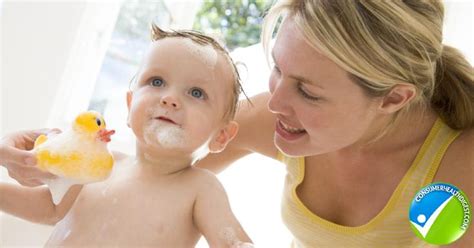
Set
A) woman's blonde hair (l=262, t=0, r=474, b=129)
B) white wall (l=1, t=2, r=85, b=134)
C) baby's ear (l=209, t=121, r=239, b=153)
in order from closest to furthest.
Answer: woman's blonde hair (l=262, t=0, r=474, b=129) < baby's ear (l=209, t=121, r=239, b=153) < white wall (l=1, t=2, r=85, b=134)

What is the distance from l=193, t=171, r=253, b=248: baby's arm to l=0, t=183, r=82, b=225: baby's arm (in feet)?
0.85

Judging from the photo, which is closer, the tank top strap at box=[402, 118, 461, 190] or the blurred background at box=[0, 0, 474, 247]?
the tank top strap at box=[402, 118, 461, 190]

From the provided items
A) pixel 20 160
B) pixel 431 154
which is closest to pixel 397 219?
pixel 431 154

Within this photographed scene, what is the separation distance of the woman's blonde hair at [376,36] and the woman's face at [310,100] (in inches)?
0.7

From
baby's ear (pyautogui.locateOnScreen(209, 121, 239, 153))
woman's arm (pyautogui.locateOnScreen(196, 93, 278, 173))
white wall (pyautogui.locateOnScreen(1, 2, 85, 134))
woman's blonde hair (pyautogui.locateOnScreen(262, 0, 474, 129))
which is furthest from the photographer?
white wall (pyautogui.locateOnScreen(1, 2, 85, 134))

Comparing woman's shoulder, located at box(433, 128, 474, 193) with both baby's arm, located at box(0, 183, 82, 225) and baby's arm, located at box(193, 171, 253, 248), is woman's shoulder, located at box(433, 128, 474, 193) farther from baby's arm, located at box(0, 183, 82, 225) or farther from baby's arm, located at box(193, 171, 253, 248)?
baby's arm, located at box(0, 183, 82, 225)

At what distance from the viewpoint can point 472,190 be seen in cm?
84

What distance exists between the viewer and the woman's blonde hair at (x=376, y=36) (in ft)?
2.55

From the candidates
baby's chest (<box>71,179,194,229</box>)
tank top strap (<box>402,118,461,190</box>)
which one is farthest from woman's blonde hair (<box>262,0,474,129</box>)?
baby's chest (<box>71,179,194,229</box>)

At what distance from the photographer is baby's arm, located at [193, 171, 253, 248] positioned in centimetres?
79

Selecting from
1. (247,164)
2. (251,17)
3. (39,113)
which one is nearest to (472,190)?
(247,164)

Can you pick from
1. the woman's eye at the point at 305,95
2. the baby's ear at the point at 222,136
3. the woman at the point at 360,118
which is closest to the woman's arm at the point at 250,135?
the woman at the point at 360,118

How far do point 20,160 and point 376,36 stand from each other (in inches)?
22.1

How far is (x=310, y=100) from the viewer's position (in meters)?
0.82
